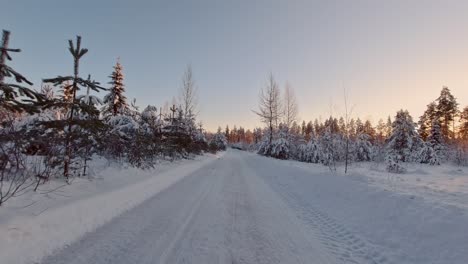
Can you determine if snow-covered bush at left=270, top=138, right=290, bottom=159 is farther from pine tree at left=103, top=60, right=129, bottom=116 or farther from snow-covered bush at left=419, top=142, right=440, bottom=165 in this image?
pine tree at left=103, top=60, right=129, bottom=116

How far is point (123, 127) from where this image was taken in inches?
652

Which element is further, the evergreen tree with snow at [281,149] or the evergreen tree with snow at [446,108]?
the evergreen tree with snow at [446,108]

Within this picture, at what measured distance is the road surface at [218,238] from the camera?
414cm

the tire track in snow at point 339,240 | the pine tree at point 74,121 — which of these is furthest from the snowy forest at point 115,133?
the tire track in snow at point 339,240

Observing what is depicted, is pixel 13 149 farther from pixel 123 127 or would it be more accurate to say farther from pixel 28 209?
pixel 123 127

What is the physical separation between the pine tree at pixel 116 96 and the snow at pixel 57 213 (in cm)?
1479

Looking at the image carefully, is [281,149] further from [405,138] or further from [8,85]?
[8,85]

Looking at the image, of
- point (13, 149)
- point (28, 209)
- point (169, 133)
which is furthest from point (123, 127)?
point (28, 209)

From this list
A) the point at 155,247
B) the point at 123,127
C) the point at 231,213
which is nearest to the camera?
the point at 155,247

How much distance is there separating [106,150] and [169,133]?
31.5 ft

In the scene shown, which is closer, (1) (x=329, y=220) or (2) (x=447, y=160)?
(1) (x=329, y=220)

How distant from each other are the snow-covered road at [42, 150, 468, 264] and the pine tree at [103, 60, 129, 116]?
54.2 ft

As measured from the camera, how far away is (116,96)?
22.5 metres

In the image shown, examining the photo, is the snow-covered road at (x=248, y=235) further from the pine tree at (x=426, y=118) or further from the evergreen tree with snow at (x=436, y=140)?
the pine tree at (x=426, y=118)
